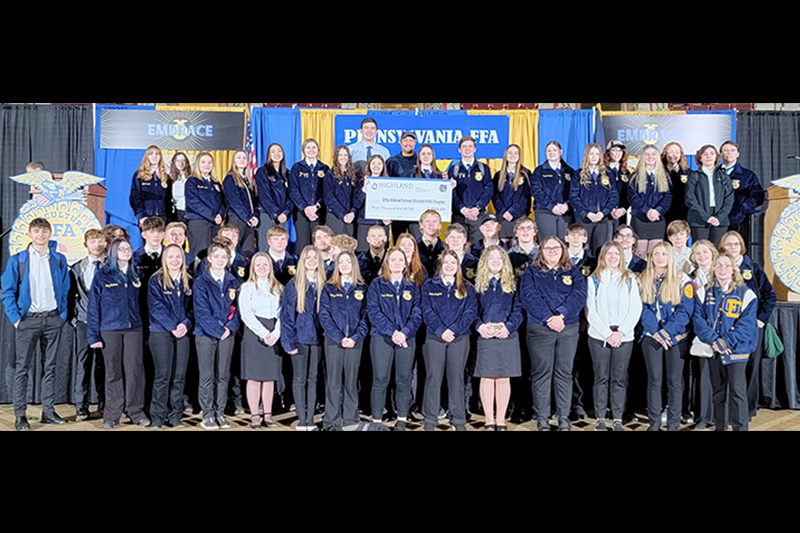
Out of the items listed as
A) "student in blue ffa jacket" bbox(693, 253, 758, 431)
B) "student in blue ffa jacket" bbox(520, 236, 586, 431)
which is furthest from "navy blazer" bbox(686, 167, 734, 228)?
"student in blue ffa jacket" bbox(520, 236, 586, 431)

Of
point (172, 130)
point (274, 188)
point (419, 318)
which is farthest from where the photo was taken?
point (172, 130)

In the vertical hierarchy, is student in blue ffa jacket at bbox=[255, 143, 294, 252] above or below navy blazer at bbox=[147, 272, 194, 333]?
above

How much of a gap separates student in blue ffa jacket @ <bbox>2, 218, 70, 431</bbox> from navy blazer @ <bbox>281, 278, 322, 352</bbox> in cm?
190

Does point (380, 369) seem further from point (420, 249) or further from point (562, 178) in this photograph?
point (562, 178)

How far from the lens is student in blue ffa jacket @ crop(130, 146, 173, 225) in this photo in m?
6.25

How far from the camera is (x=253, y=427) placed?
500cm

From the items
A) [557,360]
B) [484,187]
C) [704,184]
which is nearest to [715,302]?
[557,360]

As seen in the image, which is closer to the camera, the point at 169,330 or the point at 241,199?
the point at 169,330

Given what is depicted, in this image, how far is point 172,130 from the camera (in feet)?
24.1

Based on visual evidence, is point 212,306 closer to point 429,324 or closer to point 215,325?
point 215,325

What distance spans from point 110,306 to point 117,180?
8.61 feet

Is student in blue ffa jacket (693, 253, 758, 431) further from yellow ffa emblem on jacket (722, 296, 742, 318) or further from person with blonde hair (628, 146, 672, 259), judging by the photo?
person with blonde hair (628, 146, 672, 259)

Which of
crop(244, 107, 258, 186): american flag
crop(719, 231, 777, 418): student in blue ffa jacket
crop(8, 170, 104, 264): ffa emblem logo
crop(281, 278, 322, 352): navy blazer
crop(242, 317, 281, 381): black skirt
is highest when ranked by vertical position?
crop(244, 107, 258, 186): american flag

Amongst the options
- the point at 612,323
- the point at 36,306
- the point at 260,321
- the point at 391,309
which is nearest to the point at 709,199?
the point at 612,323
